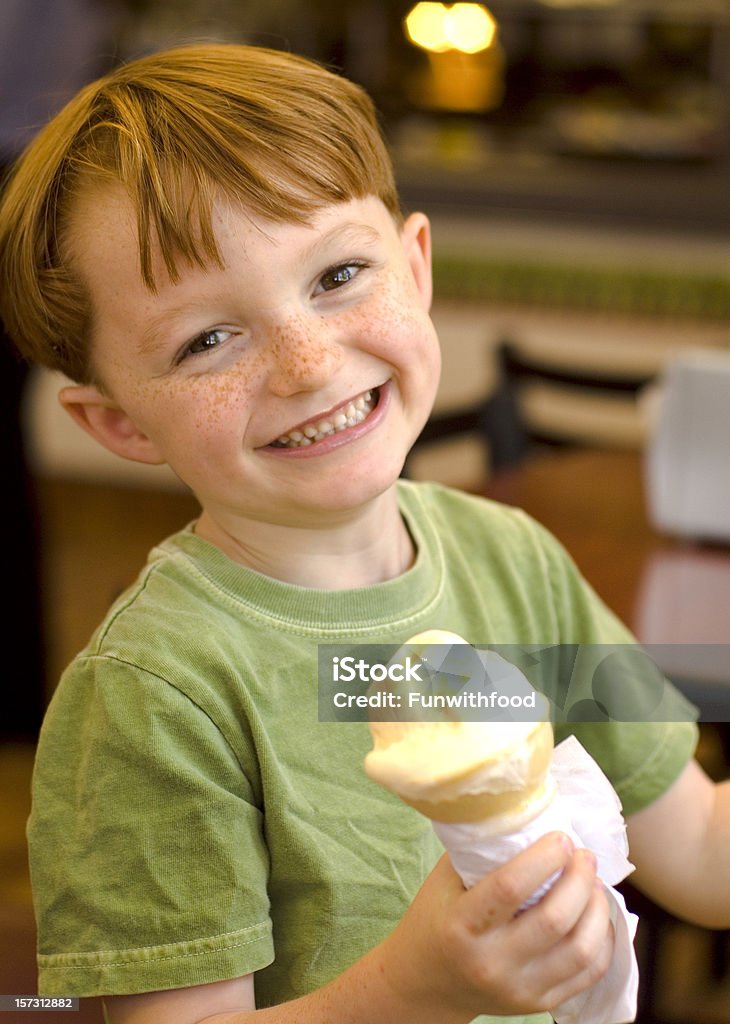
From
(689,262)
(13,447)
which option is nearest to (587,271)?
(689,262)

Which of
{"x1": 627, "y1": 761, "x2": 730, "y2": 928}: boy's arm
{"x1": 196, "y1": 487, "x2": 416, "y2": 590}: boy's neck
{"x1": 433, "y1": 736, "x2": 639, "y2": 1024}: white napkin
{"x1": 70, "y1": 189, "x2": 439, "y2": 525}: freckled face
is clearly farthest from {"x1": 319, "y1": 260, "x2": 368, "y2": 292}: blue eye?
{"x1": 627, "y1": 761, "x2": 730, "y2": 928}: boy's arm

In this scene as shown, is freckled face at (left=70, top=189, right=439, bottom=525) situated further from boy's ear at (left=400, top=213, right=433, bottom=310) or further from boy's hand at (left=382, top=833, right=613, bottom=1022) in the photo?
boy's hand at (left=382, top=833, right=613, bottom=1022)

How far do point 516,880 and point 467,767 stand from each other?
0.06 meters

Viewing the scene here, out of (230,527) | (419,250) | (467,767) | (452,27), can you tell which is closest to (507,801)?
(467,767)

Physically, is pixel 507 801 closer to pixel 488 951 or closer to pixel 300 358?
pixel 488 951

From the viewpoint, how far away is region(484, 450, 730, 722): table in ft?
4.00

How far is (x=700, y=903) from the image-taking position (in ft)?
2.86

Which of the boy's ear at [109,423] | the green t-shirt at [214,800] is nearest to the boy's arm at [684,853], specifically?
the green t-shirt at [214,800]

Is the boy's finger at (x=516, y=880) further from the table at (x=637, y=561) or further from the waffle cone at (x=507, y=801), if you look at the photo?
the table at (x=637, y=561)

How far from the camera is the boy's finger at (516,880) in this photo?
54 cm

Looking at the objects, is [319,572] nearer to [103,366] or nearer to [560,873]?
[103,366]

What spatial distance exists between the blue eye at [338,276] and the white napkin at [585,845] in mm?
283

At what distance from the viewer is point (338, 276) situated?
754mm

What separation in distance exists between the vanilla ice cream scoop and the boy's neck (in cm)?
28
